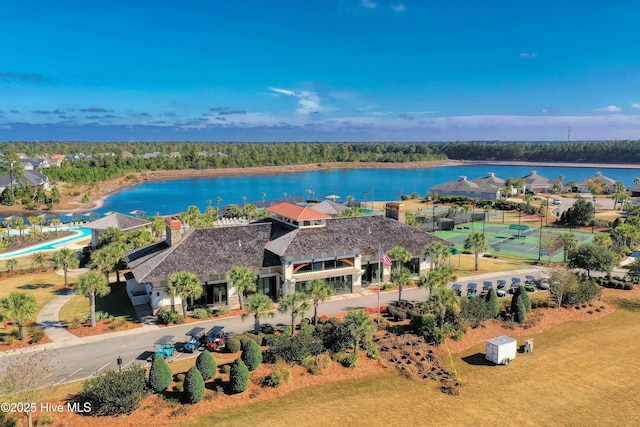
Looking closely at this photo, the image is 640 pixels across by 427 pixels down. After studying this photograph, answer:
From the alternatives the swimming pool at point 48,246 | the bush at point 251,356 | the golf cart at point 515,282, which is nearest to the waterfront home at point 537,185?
the golf cart at point 515,282

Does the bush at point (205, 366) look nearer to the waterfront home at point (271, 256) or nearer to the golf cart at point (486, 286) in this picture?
the waterfront home at point (271, 256)

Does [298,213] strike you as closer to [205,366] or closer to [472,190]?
[205,366]

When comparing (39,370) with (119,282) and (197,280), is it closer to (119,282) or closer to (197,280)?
(197,280)

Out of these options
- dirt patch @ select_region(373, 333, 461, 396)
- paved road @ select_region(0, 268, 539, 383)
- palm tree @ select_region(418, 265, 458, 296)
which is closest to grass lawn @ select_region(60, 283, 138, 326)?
paved road @ select_region(0, 268, 539, 383)

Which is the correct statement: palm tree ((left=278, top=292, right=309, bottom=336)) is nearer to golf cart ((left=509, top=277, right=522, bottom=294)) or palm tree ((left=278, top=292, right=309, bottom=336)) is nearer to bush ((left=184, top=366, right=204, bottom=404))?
bush ((left=184, top=366, right=204, bottom=404))

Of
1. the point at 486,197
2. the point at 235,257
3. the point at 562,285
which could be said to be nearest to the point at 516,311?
the point at 562,285

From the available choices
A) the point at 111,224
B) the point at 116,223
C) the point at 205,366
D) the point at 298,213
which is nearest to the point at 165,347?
the point at 205,366
